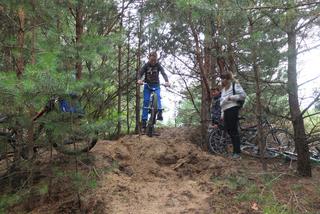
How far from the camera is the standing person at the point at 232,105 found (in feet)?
24.5

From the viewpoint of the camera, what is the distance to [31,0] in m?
5.41

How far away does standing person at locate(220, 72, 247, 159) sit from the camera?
7.47 m

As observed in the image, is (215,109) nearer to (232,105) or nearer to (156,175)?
(232,105)

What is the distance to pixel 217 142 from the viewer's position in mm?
8367

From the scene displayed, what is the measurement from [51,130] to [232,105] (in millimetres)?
3842

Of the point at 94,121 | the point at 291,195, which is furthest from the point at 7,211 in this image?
the point at 291,195

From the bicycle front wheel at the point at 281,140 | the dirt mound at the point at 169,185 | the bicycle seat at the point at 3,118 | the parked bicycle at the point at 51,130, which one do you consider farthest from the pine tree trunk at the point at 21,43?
the bicycle front wheel at the point at 281,140

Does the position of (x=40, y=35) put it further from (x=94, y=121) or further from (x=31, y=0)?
(x=94, y=121)

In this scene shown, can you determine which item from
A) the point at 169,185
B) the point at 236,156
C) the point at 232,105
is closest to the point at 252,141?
the point at 236,156

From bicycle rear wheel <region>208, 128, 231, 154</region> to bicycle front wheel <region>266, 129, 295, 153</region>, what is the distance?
946 millimetres

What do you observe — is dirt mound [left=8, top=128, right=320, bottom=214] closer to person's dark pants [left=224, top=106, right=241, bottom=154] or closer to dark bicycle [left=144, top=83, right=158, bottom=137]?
person's dark pants [left=224, top=106, right=241, bottom=154]

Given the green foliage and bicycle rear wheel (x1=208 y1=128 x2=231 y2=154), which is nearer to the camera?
the green foliage

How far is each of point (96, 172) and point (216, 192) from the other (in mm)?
1931

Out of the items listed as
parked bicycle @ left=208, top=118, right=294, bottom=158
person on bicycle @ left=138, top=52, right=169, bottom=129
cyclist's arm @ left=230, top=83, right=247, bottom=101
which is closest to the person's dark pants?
cyclist's arm @ left=230, top=83, right=247, bottom=101
